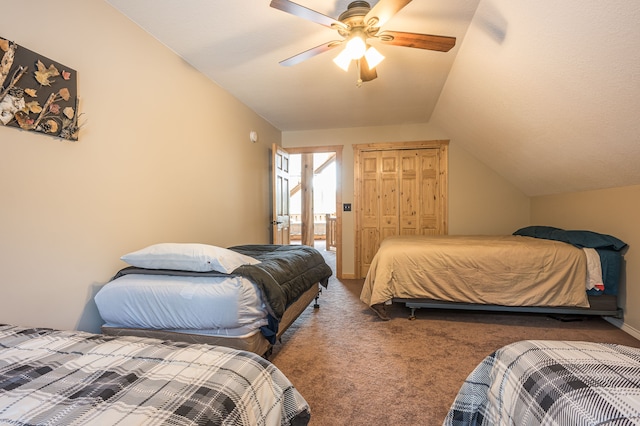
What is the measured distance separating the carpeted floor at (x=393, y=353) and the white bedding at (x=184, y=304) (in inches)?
23.7

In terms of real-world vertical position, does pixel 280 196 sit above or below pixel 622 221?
above

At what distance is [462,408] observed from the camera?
119 cm

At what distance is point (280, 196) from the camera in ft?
14.9

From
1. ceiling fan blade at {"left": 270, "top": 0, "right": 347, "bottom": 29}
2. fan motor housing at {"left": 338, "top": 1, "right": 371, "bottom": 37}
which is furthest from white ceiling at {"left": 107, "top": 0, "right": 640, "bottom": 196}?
ceiling fan blade at {"left": 270, "top": 0, "right": 347, "bottom": 29}

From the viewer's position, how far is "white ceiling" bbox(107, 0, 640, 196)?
180cm

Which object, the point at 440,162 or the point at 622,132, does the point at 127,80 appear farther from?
the point at 440,162

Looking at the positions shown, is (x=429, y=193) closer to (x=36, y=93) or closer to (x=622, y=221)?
(x=622, y=221)

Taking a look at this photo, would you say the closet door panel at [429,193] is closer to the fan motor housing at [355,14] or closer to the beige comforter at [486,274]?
the beige comforter at [486,274]

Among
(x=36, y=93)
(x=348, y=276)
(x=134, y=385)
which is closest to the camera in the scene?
(x=134, y=385)

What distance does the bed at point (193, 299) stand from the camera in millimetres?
1750

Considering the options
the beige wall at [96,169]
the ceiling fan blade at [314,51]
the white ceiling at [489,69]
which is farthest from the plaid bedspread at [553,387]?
the beige wall at [96,169]

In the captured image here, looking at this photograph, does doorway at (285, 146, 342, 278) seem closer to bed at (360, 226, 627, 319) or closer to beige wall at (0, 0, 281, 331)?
bed at (360, 226, 627, 319)

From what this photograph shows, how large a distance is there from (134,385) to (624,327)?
12.5 feet

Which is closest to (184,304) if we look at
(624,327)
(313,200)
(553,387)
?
(553,387)
